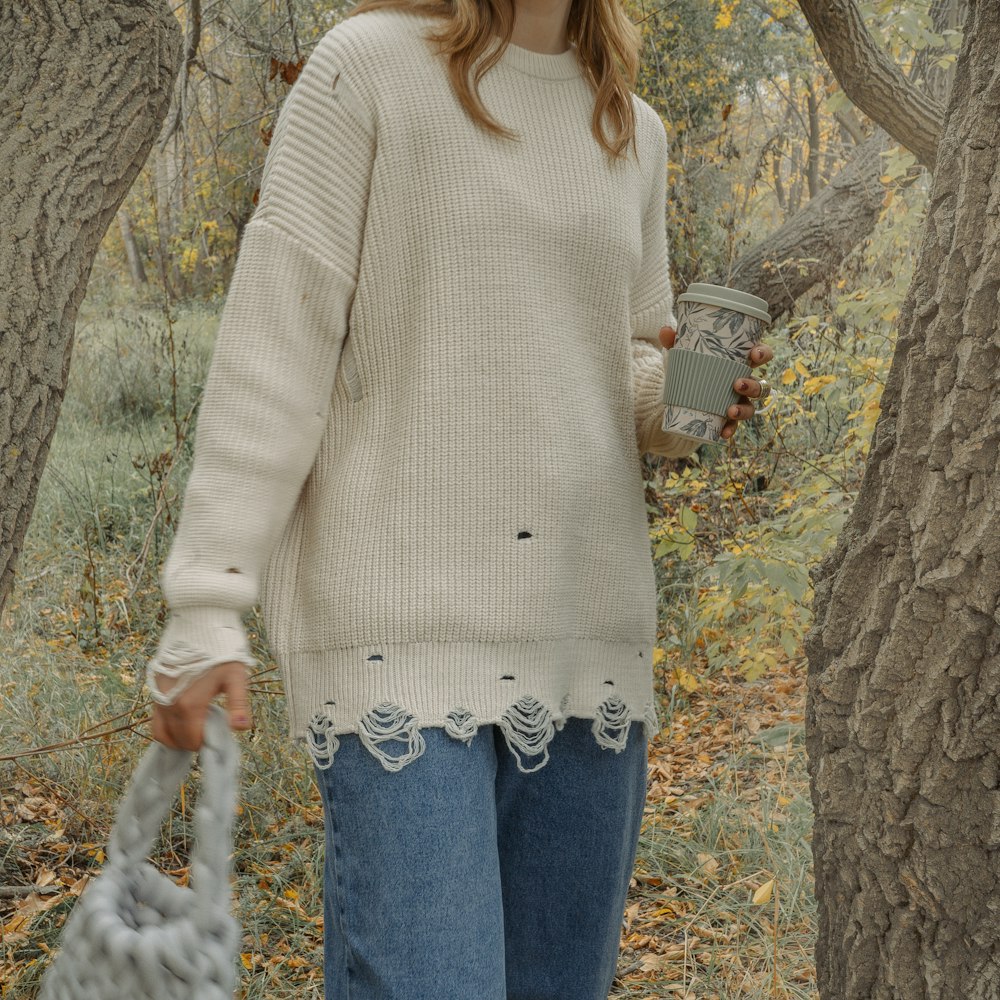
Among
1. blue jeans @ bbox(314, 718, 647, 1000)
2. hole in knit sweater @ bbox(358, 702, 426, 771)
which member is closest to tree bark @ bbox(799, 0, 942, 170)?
blue jeans @ bbox(314, 718, 647, 1000)

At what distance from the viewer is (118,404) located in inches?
293

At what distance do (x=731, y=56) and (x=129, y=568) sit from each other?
23.5 feet

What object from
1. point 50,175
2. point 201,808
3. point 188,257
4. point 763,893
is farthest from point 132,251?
point 201,808

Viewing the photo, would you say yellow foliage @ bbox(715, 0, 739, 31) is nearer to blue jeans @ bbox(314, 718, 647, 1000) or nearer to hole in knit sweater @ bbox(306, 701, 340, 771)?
blue jeans @ bbox(314, 718, 647, 1000)

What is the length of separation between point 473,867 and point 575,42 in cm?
123

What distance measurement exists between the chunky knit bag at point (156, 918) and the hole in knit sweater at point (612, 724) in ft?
1.86

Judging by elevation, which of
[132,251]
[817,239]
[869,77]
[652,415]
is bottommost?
[132,251]

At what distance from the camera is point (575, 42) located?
1791mm

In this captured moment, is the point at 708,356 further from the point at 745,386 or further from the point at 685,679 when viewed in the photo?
the point at 685,679

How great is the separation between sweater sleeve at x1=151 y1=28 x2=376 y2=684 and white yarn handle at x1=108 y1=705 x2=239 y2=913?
0.11 metres

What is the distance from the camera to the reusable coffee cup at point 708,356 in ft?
5.15

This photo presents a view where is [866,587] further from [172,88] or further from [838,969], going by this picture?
[172,88]

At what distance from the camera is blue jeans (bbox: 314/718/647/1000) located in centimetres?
137

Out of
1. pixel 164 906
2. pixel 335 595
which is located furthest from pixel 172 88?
pixel 164 906
